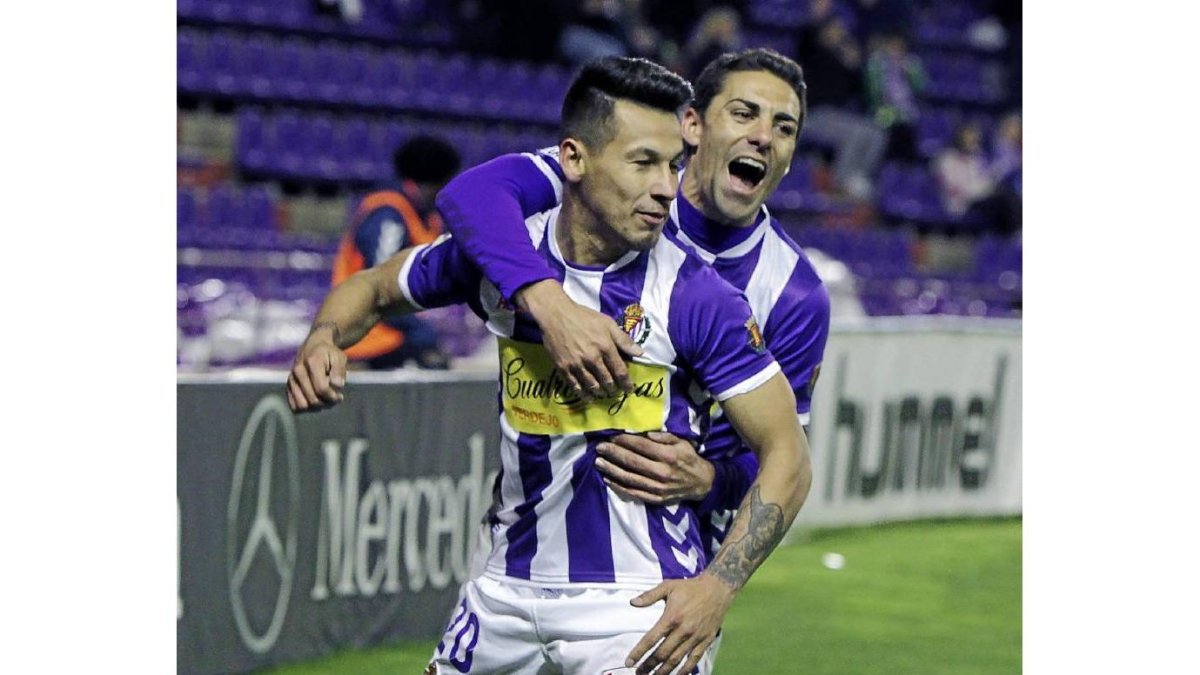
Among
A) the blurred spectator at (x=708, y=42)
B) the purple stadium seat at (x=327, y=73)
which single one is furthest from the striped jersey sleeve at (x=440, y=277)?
the blurred spectator at (x=708, y=42)

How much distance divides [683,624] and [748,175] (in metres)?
1.30

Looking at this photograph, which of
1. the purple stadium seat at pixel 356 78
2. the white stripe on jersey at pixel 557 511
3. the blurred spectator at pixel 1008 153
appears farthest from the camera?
the blurred spectator at pixel 1008 153

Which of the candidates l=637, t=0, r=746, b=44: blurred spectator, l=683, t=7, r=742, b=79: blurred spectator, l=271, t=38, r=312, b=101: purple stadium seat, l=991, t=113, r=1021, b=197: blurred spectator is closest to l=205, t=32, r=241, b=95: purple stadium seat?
l=271, t=38, r=312, b=101: purple stadium seat

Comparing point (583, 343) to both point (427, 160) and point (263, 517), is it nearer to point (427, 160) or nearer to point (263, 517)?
point (263, 517)

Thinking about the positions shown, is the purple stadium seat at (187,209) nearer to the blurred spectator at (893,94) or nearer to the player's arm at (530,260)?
the blurred spectator at (893,94)

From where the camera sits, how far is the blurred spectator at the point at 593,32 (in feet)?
47.5

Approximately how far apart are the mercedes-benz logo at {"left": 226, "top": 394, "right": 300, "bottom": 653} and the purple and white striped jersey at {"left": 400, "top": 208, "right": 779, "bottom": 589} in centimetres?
300

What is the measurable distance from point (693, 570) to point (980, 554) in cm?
724

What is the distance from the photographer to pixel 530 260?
353 centimetres

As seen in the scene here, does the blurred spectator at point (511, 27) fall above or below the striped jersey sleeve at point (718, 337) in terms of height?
above

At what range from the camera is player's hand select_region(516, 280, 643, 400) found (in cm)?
335

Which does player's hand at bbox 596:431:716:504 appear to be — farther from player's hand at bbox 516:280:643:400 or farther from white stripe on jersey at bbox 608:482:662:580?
player's hand at bbox 516:280:643:400

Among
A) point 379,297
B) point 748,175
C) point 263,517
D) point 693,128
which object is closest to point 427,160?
point 263,517

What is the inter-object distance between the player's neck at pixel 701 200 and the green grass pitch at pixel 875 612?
299cm
